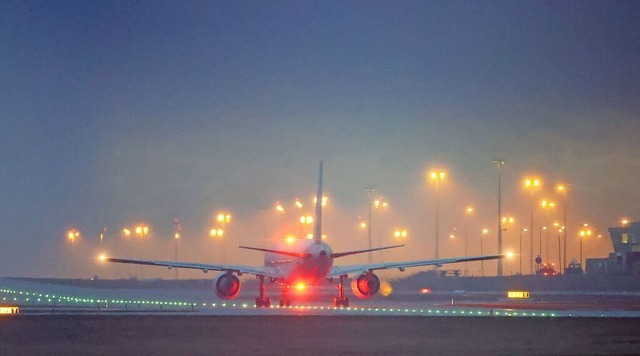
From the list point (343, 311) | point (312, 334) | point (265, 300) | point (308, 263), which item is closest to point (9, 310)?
point (265, 300)

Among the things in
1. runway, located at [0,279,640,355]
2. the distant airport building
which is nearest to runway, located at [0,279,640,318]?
runway, located at [0,279,640,355]

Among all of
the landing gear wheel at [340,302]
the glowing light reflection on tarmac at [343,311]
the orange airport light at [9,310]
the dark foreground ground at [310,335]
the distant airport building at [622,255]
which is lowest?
the dark foreground ground at [310,335]

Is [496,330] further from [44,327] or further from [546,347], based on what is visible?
[44,327]

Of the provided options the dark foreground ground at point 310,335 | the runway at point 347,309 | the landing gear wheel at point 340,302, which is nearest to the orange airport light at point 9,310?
the runway at point 347,309

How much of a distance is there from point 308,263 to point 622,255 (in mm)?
94233

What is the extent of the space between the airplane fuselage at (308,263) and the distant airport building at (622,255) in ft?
219

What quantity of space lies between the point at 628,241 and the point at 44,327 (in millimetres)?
128324

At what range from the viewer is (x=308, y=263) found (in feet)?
211

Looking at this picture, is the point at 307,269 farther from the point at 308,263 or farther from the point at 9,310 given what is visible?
the point at 9,310

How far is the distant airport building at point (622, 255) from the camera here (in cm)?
12900

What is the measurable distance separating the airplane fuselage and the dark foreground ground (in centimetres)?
1597

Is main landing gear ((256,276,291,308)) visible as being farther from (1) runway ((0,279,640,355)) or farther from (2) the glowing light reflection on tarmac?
(1) runway ((0,279,640,355))

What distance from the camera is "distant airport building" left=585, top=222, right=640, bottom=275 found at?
5079 inches

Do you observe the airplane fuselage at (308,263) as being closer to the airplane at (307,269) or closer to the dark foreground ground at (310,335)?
the airplane at (307,269)
